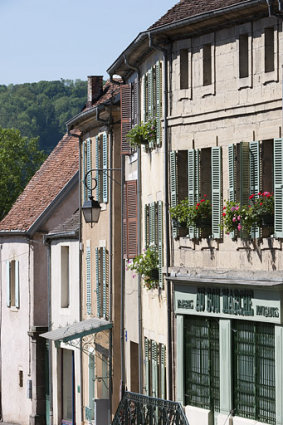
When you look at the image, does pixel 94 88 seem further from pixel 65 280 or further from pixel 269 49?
pixel 269 49

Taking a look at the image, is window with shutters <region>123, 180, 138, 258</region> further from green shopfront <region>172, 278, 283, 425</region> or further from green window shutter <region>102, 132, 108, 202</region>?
green shopfront <region>172, 278, 283, 425</region>

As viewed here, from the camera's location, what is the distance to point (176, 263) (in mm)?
23547

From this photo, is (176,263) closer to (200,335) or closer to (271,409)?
(200,335)

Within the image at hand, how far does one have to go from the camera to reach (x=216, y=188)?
22.0 metres

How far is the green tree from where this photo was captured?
2376 inches

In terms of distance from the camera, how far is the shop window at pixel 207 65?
22609 millimetres

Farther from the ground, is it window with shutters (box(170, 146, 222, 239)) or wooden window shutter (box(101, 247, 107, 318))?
window with shutters (box(170, 146, 222, 239))

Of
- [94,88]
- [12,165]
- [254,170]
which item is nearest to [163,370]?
[254,170]

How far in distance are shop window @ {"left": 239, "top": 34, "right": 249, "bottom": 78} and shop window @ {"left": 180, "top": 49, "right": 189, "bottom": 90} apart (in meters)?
2.09

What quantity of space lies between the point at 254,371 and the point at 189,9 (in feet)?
23.6

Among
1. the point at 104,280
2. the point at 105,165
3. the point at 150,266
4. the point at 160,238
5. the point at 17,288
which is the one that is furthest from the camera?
the point at 17,288

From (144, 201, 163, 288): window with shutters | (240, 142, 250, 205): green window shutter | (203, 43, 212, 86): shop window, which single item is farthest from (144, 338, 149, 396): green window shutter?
(203, 43, 212, 86): shop window

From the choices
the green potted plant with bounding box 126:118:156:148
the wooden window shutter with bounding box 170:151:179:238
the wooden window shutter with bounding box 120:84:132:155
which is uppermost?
the wooden window shutter with bounding box 120:84:132:155

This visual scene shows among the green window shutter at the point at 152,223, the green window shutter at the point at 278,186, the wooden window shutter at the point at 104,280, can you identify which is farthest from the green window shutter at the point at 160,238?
the wooden window shutter at the point at 104,280
